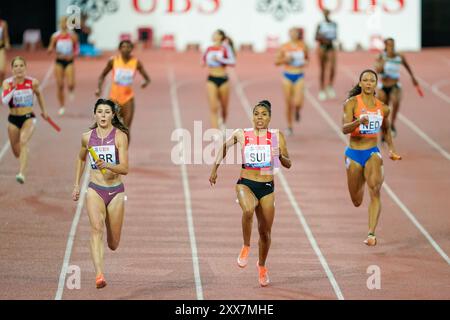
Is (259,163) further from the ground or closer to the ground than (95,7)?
further from the ground

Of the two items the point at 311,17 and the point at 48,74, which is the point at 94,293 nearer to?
the point at 48,74

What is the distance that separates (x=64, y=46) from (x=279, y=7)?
10.4m

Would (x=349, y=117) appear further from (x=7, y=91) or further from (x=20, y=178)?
(x=20, y=178)

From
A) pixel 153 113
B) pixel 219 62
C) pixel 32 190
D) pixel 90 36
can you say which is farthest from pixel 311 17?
pixel 32 190

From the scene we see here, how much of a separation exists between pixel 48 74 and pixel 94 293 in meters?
16.4

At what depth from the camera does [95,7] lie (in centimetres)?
3084

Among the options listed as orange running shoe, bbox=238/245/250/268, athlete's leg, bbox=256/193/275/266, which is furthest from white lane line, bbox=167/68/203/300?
athlete's leg, bbox=256/193/275/266

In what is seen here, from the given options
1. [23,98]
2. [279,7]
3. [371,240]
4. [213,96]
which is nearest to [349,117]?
[371,240]

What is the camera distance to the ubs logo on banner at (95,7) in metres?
30.8

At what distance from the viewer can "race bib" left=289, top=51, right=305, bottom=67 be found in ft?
66.4

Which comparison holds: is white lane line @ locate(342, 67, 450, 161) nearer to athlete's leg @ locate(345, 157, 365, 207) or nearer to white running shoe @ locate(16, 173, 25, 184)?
athlete's leg @ locate(345, 157, 365, 207)

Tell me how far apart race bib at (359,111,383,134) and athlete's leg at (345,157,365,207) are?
1.35 feet

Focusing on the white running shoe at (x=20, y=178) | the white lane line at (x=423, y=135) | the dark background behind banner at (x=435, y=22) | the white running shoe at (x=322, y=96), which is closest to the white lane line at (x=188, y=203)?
the white running shoe at (x=20, y=178)

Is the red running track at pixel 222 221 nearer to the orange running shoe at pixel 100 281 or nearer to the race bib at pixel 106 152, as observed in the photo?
the orange running shoe at pixel 100 281
